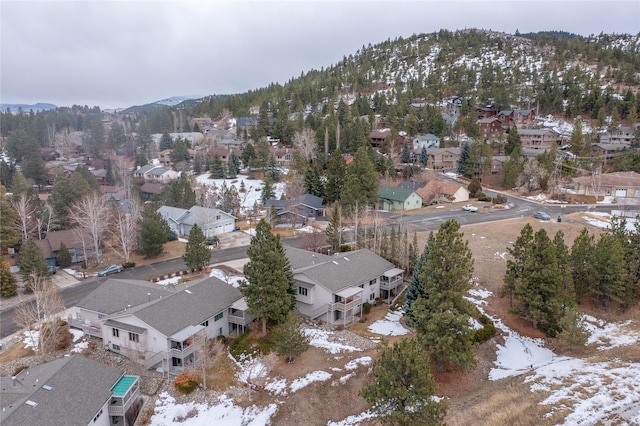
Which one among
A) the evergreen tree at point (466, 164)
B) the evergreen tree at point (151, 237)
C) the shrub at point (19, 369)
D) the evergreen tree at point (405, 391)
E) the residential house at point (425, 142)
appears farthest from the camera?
the residential house at point (425, 142)

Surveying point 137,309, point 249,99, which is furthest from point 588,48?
point 137,309

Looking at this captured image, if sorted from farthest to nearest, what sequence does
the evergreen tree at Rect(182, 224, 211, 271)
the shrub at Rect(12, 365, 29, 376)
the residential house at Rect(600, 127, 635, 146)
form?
the residential house at Rect(600, 127, 635, 146), the evergreen tree at Rect(182, 224, 211, 271), the shrub at Rect(12, 365, 29, 376)

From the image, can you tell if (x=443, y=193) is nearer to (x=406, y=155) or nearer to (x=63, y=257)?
(x=406, y=155)

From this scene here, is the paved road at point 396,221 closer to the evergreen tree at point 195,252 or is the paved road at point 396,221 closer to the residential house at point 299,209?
the evergreen tree at point 195,252

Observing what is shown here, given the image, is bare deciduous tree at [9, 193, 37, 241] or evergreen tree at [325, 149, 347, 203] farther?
evergreen tree at [325, 149, 347, 203]

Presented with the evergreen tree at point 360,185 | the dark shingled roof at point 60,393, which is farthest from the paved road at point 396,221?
the dark shingled roof at point 60,393

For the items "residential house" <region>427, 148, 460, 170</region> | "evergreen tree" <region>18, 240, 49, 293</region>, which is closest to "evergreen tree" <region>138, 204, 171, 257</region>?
"evergreen tree" <region>18, 240, 49, 293</region>

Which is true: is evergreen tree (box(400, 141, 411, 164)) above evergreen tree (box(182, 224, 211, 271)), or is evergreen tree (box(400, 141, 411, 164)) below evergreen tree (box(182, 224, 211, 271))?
above

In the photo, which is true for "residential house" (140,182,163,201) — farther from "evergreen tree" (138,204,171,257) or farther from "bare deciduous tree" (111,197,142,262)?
"evergreen tree" (138,204,171,257)
